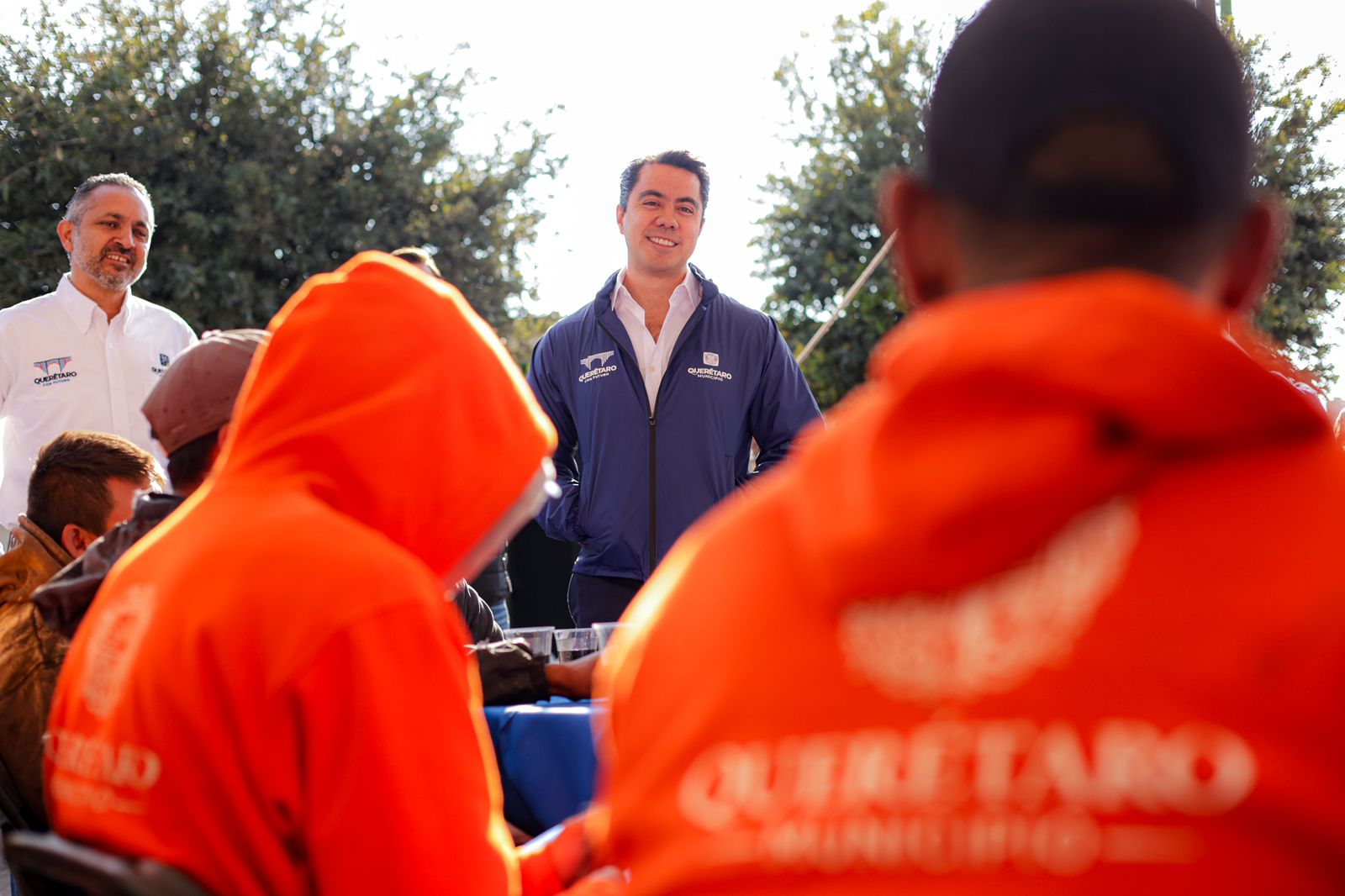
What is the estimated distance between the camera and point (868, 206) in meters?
14.9

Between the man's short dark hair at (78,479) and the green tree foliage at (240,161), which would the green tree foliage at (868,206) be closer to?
the green tree foliage at (240,161)

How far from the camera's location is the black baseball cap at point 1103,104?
3.29 ft

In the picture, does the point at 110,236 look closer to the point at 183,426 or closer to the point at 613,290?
the point at 613,290

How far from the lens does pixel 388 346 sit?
1.91 metres

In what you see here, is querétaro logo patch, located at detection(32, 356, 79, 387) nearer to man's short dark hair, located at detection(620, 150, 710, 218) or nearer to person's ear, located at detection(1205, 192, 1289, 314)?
man's short dark hair, located at detection(620, 150, 710, 218)

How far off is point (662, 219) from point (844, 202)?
34.0 feet

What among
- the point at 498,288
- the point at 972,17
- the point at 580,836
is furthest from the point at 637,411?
the point at 498,288

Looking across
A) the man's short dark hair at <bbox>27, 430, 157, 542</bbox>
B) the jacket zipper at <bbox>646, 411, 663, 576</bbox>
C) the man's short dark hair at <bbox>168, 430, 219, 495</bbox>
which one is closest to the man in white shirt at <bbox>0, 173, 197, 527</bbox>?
the man's short dark hair at <bbox>27, 430, 157, 542</bbox>

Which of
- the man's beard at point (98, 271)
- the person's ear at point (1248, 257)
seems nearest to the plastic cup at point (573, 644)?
the person's ear at point (1248, 257)

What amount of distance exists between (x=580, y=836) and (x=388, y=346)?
0.82m

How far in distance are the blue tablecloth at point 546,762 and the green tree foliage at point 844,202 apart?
11476 millimetres

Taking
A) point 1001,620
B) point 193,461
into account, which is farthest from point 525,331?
point 1001,620

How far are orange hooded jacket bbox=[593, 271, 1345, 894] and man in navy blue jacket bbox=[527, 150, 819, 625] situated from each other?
3.74 meters

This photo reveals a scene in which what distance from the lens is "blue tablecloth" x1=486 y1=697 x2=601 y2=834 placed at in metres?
2.85
